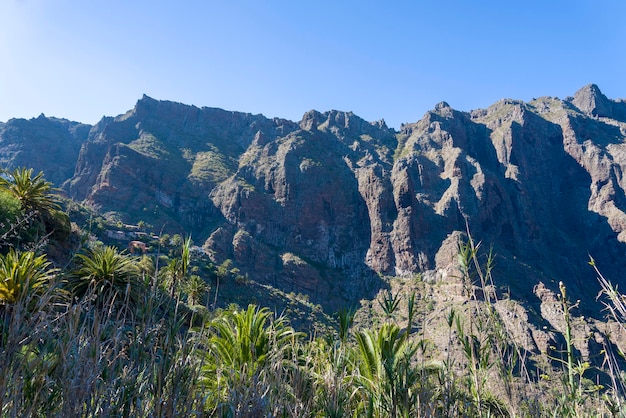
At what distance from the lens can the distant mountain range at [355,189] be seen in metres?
92.8

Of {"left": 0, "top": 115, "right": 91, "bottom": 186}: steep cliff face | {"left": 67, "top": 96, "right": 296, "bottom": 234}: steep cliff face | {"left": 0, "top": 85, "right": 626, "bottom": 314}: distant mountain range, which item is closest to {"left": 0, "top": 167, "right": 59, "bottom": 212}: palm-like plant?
{"left": 67, "top": 96, "right": 296, "bottom": 234}: steep cliff face

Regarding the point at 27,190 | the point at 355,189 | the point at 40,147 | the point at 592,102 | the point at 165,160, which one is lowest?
the point at 27,190

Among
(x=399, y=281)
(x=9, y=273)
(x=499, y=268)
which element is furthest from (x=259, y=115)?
(x=9, y=273)

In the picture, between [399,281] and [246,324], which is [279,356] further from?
[399,281]

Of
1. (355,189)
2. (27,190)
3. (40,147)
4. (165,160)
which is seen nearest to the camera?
(27,190)

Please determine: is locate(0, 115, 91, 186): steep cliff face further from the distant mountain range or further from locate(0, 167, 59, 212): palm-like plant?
locate(0, 167, 59, 212): palm-like plant

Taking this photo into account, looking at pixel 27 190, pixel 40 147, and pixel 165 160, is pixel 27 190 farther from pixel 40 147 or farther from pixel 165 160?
pixel 40 147

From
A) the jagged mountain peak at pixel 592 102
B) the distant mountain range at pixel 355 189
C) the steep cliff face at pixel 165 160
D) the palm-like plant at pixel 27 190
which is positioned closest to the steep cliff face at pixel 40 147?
the distant mountain range at pixel 355 189

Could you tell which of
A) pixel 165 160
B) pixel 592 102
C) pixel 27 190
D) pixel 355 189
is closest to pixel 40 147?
pixel 165 160

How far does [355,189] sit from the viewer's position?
112 meters

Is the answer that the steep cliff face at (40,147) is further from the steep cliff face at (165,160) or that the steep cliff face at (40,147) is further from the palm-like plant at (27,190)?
the palm-like plant at (27,190)

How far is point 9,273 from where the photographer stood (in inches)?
356

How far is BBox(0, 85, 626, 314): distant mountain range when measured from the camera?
92.8 m

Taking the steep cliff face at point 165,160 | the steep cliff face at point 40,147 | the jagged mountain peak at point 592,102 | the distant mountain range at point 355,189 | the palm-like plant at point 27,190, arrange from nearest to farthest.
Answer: the palm-like plant at point 27,190, the distant mountain range at point 355,189, the steep cliff face at point 165,160, the steep cliff face at point 40,147, the jagged mountain peak at point 592,102
